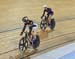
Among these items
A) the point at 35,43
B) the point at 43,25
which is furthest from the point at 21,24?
the point at 35,43

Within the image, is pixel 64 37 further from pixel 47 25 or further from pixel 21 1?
pixel 21 1

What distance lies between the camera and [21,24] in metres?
1.58

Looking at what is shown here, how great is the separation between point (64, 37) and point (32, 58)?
0.41 meters

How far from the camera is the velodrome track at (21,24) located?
1316 millimetres

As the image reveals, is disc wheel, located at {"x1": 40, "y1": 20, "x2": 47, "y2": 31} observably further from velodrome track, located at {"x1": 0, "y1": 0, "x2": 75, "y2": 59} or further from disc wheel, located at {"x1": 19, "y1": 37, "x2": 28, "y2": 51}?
disc wheel, located at {"x1": 19, "y1": 37, "x2": 28, "y2": 51}

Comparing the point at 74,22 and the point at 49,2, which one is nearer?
the point at 74,22

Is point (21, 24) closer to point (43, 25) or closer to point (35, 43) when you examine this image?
point (43, 25)

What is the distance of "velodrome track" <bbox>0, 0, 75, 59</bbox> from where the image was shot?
132 cm

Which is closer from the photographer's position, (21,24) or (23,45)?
(23,45)

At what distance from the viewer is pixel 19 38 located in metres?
1.37

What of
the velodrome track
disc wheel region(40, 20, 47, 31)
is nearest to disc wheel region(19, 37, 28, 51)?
the velodrome track

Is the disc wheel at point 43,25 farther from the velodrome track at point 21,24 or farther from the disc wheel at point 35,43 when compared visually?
the disc wheel at point 35,43

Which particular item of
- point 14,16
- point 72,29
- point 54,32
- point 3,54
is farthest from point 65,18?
point 3,54

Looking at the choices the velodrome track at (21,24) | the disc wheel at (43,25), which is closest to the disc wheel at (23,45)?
the velodrome track at (21,24)
